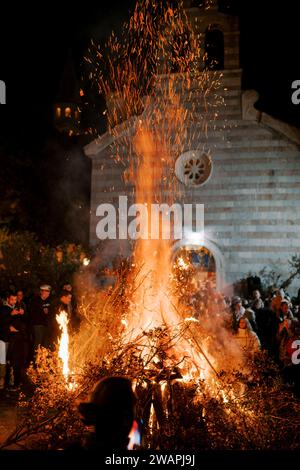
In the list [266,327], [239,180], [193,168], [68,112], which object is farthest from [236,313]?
[68,112]

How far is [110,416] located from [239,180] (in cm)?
1764

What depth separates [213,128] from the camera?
19.6 metres

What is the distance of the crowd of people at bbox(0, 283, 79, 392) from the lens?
9.48 meters

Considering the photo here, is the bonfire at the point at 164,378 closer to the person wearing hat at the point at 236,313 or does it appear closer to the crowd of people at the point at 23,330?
the person wearing hat at the point at 236,313

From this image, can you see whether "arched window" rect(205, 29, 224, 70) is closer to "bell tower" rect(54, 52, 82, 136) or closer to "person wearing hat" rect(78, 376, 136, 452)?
"person wearing hat" rect(78, 376, 136, 452)

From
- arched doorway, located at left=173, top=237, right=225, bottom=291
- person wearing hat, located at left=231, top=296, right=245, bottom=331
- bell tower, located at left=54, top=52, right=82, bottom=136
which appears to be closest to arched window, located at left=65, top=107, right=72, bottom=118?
bell tower, located at left=54, top=52, right=82, bottom=136

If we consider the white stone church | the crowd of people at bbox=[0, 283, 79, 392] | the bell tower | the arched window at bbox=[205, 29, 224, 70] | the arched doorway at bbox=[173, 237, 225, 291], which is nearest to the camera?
the crowd of people at bbox=[0, 283, 79, 392]

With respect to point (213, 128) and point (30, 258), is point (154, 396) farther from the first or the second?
point (213, 128)

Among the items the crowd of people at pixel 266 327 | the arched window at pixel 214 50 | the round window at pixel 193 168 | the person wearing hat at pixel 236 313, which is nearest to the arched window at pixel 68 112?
the arched window at pixel 214 50

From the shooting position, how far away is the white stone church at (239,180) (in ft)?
60.6

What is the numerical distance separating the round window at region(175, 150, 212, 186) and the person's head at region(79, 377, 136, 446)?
57.5ft

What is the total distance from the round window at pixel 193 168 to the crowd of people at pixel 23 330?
10.7 metres

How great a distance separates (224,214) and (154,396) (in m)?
13.9
